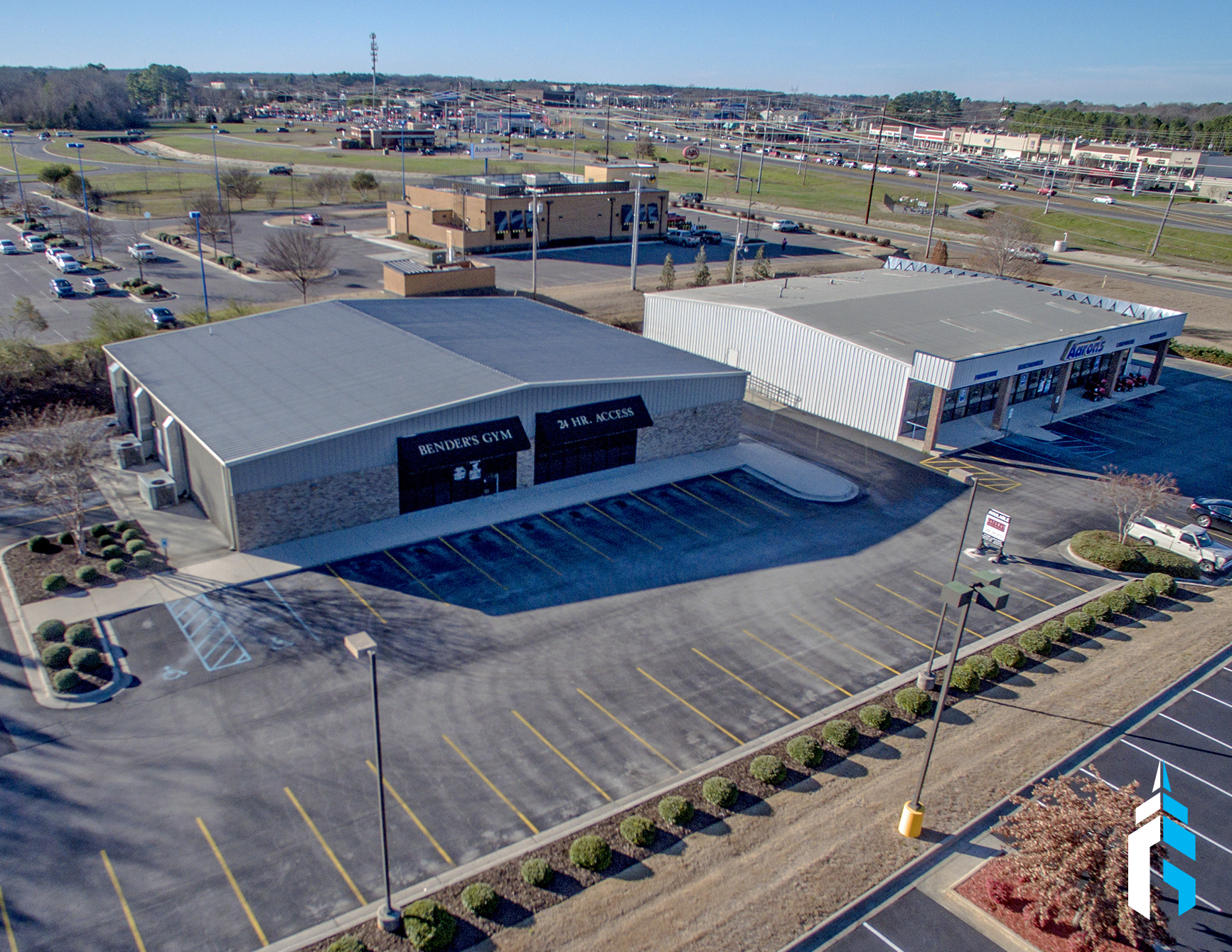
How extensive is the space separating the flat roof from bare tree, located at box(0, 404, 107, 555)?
3415cm

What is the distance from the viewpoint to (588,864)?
17297 mm

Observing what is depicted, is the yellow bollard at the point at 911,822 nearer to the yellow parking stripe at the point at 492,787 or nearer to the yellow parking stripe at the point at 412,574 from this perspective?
the yellow parking stripe at the point at 492,787

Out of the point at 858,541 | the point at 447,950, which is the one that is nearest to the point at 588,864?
the point at 447,950

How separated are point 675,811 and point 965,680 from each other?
1026 centimetres

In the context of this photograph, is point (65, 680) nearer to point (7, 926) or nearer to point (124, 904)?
point (7, 926)

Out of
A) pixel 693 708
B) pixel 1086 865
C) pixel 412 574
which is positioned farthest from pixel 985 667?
pixel 412 574

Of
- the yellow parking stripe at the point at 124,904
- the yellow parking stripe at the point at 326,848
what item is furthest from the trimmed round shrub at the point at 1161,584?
the yellow parking stripe at the point at 124,904

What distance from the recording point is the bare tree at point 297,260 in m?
61.3

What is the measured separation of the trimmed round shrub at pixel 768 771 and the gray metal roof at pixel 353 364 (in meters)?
17.7

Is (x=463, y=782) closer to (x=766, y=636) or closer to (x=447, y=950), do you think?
(x=447, y=950)

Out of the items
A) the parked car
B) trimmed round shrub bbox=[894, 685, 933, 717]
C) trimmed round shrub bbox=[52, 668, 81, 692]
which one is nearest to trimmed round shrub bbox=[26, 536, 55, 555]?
trimmed round shrub bbox=[52, 668, 81, 692]

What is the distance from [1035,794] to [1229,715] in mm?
8810

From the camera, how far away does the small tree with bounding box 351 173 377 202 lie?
11206 centimetres

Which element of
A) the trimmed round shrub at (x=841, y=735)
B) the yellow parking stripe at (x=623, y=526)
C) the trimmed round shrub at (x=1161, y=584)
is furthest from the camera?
the yellow parking stripe at (x=623, y=526)
